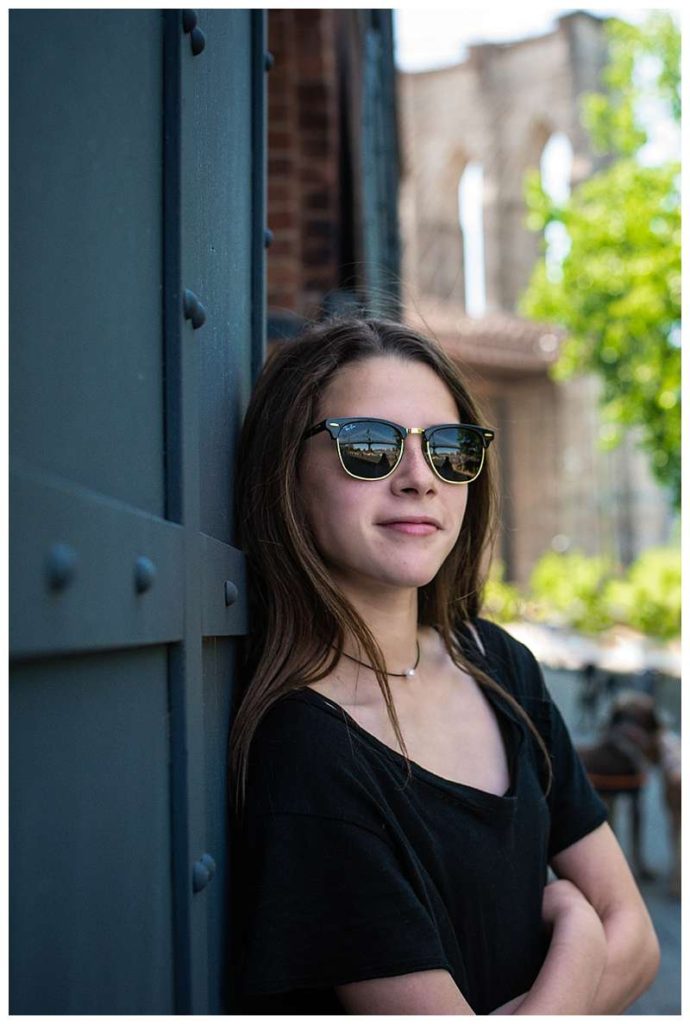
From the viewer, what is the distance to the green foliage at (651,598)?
15.8m

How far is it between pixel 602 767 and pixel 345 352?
167 inches

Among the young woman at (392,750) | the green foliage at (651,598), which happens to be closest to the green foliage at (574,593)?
the green foliage at (651,598)

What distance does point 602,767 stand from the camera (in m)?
5.43

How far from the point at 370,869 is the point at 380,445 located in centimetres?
57

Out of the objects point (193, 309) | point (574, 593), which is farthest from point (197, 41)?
point (574, 593)

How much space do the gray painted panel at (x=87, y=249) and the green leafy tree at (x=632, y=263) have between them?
13152mm

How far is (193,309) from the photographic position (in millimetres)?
1122

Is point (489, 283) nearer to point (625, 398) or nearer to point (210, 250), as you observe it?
point (625, 398)

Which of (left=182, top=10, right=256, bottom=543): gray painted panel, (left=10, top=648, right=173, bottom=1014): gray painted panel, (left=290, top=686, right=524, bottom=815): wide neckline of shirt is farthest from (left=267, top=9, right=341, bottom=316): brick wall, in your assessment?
(left=10, top=648, right=173, bottom=1014): gray painted panel

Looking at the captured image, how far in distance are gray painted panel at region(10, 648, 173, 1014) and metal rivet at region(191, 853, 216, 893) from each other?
0.24 ft

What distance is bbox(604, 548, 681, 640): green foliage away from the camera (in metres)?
15.8

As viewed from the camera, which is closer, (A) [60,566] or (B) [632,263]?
(A) [60,566]

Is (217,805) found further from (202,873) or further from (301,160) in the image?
(301,160)

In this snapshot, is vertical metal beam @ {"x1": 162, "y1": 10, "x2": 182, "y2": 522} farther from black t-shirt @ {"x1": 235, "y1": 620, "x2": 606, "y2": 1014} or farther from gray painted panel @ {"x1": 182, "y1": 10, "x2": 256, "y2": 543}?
black t-shirt @ {"x1": 235, "y1": 620, "x2": 606, "y2": 1014}
